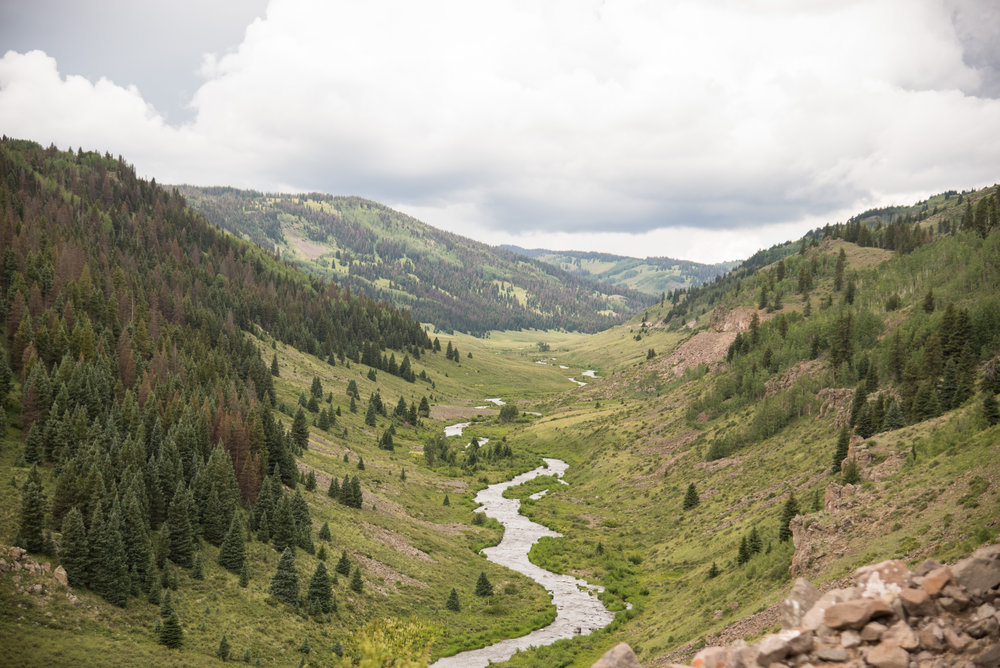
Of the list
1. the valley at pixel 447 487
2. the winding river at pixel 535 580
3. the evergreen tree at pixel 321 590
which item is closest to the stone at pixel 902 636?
the valley at pixel 447 487

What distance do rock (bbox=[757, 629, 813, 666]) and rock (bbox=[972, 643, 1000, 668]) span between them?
3.93 meters

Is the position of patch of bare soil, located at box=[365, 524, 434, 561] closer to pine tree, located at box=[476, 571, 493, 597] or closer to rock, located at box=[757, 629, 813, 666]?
pine tree, located at box=[476, 571, 493, 597]

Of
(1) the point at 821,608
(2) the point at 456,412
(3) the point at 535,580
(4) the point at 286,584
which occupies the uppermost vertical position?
(1) the point at 821,608

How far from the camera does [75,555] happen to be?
42688mm

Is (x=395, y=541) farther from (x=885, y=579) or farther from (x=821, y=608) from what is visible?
(x=885, y=579)

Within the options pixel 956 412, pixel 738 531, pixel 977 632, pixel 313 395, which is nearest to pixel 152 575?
pixel 977 632

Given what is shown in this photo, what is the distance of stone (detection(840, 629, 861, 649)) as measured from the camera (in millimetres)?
15555

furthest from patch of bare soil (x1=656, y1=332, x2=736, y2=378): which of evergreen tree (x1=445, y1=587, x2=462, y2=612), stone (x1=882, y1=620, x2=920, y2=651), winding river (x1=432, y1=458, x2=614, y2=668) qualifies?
stone (x1=882, y1=620, x2=920, y2=651)

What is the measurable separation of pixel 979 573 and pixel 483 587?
2200 inches

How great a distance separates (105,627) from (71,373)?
4641 cm

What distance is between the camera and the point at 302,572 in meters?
56.6

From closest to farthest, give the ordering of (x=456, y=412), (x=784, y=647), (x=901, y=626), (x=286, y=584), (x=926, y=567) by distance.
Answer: (x=901, y=626), (x=784, y=647), (x=926, y=567), (x=286, y=584), (x=456, y=412)

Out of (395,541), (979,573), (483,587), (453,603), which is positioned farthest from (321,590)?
(979,573)

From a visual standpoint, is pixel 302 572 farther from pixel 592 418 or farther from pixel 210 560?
pixel 592 418
